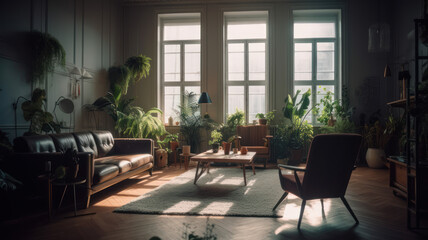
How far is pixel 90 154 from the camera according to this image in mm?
3158

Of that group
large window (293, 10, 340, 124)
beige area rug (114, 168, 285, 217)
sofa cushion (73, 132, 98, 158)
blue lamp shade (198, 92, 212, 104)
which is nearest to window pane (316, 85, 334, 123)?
large window (293, 10, 340, 124)

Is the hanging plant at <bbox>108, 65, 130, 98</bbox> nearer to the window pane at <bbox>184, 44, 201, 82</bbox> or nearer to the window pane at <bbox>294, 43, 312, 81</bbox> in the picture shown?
the window pane at <bbox>184, 44, 201, 82</bbox>

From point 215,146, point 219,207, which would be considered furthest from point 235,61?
point 219,207

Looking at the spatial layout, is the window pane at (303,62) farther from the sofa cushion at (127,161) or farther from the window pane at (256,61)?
the sofa cushion at (127,161)

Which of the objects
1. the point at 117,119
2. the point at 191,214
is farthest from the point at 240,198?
the point at 117,119

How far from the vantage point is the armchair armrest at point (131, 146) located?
510 cm

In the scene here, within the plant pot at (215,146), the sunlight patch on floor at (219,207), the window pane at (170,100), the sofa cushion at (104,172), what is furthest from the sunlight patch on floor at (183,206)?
the window pane at (170,100)

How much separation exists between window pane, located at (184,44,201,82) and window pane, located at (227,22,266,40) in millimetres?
893

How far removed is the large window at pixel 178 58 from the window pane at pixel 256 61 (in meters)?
1.29

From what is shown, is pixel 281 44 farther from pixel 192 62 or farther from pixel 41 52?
pixel 41 52

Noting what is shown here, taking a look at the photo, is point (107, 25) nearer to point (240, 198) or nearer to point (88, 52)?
point (88, 52)

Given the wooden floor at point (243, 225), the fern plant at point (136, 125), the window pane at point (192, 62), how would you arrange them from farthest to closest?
the window pane at point (192, 62), the fern plant at point (136, 125), the wooden floor at point (243, 225)

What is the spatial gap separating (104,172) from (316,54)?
576 cm

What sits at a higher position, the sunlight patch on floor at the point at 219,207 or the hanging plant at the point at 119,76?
the hanging plant at the point at 119,76
